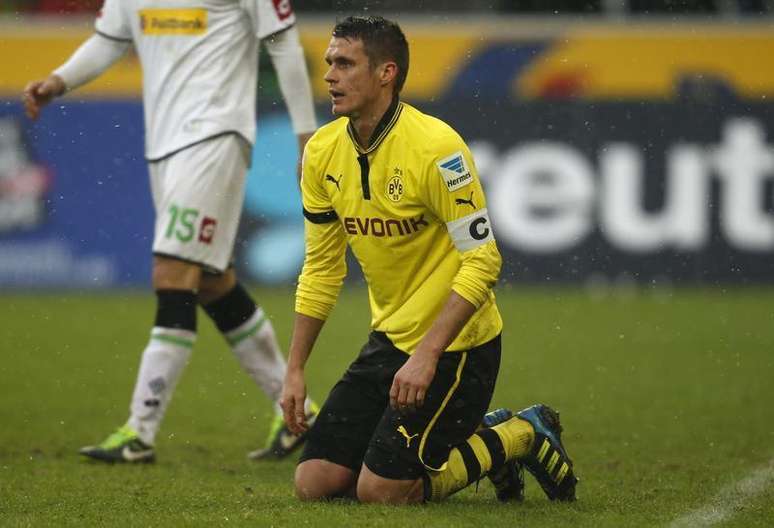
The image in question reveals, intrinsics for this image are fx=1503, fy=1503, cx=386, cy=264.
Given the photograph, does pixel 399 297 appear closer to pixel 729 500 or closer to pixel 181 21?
pixel 729 500

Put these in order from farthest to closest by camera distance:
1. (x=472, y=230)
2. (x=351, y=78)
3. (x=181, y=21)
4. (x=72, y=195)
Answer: (x=72, y=195)
(x=181, y=21)
(x=351, y=78)
(x=472, y=230)

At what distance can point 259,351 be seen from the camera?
6.91 metres

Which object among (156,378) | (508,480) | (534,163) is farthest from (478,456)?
(534,163)

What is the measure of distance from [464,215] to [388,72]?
59 centimetres

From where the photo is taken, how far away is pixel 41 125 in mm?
13711

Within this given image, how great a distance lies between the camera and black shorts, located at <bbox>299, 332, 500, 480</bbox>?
509cm

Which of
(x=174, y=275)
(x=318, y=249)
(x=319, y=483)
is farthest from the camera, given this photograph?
(x=174, y=275)

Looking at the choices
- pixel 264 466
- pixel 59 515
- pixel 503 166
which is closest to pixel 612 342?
pixel 503 166

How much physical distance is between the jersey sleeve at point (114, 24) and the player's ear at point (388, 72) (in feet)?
7.60

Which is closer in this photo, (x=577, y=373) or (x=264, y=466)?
(x=264, y=466)

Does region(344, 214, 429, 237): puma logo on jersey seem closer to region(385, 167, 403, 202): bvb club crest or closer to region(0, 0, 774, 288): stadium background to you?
region(385, 167, 403, 202): bvb club crest

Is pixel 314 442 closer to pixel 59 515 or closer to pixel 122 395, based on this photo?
pixel 59 515

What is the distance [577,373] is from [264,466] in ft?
11.1

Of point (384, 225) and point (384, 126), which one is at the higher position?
point (384, 126)
